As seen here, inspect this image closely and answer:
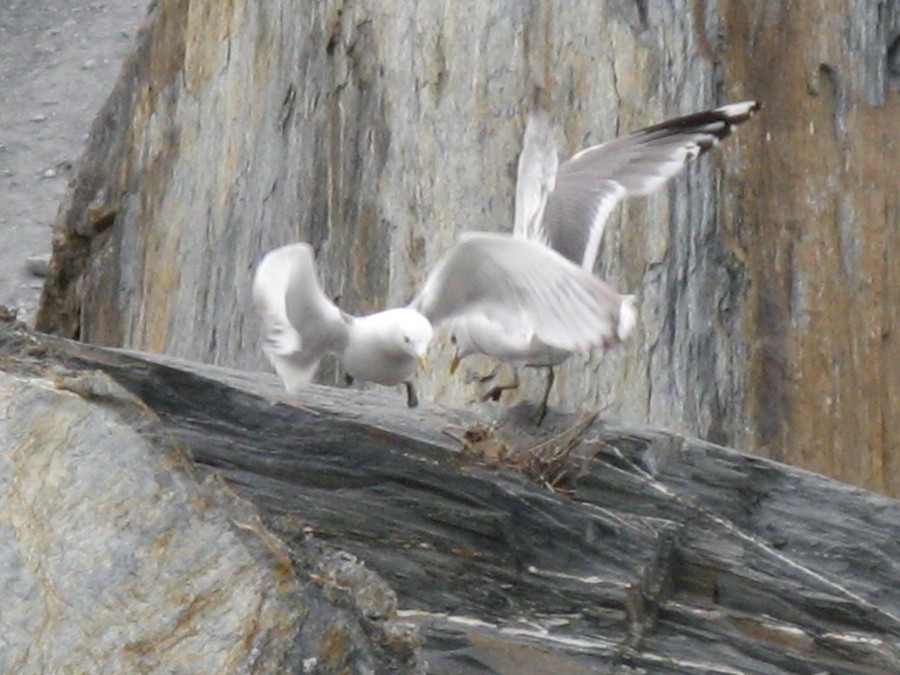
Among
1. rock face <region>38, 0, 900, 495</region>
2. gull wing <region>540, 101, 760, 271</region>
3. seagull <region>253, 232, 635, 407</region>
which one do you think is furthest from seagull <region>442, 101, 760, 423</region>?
rock face <region>38, 0, 900, 495</region>

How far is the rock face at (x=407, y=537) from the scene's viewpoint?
3959 millimetres

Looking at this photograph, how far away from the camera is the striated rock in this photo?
3.88 m

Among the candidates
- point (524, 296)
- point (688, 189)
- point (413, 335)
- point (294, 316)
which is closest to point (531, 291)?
point (524, 296)

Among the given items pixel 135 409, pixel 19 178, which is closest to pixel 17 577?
pixel 135 409

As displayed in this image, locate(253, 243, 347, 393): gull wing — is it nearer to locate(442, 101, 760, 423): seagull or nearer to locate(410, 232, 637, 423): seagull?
locate(410, 232, 637, 423): seagull

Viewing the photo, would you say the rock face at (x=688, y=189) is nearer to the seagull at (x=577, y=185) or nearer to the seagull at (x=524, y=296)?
the seagull at (x=577, y=185)

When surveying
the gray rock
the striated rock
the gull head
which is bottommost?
the striated rock

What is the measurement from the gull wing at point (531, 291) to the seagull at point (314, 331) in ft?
0.60

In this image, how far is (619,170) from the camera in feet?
22.6

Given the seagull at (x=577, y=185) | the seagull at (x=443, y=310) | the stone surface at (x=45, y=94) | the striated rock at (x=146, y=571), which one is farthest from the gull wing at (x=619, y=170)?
the stone surface at (x=45, y=94)

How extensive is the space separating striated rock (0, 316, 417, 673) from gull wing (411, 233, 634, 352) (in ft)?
3.83

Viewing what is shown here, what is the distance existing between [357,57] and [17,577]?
4.64 metres

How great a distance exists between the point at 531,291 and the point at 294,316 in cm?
74

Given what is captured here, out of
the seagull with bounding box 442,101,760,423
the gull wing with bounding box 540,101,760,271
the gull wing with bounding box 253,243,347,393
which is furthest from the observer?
the gull wing with bounding box 540,101,760,271
